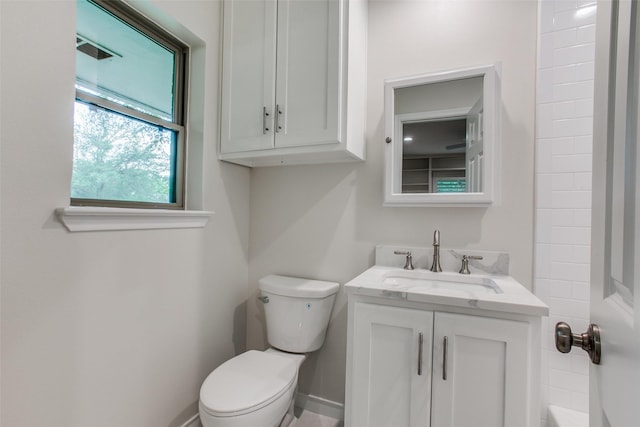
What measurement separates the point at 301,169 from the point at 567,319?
1482 mm

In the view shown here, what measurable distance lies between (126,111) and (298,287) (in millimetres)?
1152

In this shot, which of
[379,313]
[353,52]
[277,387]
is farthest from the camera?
[353,52]

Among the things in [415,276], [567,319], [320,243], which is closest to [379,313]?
[415,276]

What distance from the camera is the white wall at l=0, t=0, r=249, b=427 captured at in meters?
0.88

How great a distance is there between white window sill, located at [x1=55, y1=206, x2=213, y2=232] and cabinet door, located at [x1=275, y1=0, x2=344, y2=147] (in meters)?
→ 0.60

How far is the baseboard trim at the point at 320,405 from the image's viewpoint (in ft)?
5.34

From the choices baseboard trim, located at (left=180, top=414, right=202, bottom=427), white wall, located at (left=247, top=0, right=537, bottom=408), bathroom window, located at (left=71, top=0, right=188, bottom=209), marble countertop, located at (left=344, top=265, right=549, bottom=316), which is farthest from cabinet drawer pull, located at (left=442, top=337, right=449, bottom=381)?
bathroom window, located at (left=71, top=0, right=188, bottom=209)

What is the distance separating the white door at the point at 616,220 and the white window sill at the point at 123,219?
140cm

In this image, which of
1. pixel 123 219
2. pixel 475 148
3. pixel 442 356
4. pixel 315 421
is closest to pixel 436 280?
pixel 442 356

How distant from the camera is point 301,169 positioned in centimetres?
176

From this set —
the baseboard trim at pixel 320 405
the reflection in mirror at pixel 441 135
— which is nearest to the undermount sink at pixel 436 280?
the reflection in mirror at pixel 441 135

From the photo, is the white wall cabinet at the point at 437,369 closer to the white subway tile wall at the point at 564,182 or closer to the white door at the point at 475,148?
the white subway tile wall at the point at 564,182

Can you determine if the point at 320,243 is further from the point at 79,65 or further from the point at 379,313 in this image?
the point at 79,65

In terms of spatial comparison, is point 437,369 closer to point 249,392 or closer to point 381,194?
point 249,392
